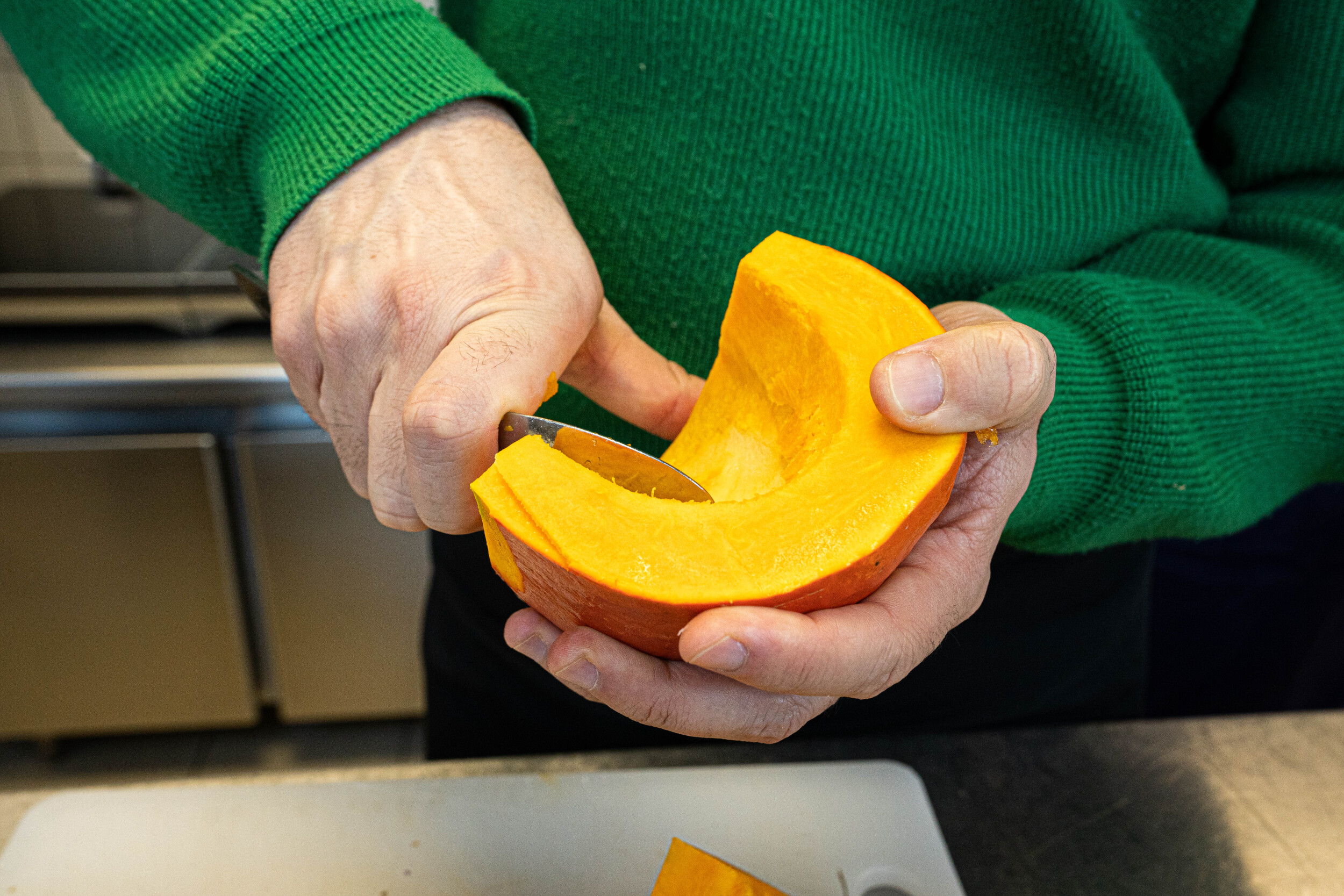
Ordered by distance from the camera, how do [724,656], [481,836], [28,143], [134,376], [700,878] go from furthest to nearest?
1. [28,143]
2. [134,376]
3. [481,836]
4. [700,878]
5. [724,656]

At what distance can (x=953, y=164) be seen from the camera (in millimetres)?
776

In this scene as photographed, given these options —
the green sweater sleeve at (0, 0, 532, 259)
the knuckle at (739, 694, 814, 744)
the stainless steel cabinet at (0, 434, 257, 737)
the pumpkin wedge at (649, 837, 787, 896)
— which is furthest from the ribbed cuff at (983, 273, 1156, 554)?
the stainless steel cabinet at (0, 434, 257, 737)

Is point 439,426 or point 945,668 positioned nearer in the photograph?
point 439,426

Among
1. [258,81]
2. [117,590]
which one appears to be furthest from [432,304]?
[117,590]

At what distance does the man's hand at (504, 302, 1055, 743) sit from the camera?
1.57 feet

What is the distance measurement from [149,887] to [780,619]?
0.66 metres

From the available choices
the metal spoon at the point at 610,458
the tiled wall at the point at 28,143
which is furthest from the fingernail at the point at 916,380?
the tiled wall at the point at 28,143

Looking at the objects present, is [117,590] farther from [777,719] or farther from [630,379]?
[777,719]

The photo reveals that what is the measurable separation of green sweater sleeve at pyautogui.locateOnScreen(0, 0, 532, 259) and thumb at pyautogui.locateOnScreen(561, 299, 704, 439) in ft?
0.63

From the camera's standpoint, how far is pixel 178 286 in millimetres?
1689

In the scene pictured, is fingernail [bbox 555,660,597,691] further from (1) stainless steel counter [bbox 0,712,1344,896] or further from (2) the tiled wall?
(2) the tiled wall

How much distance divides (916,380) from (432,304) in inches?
12.4

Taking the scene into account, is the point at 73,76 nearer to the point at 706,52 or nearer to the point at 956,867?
the point at 706,52

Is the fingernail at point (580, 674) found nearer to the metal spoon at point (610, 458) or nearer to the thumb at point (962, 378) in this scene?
the metal spoon at point (610, 458)
